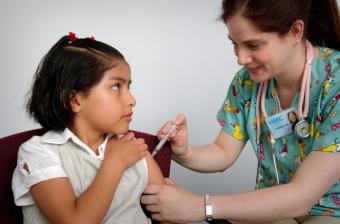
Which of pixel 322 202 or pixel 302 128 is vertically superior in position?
pixel 302 128

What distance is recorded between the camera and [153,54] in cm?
217

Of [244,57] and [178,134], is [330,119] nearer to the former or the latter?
[244,57]

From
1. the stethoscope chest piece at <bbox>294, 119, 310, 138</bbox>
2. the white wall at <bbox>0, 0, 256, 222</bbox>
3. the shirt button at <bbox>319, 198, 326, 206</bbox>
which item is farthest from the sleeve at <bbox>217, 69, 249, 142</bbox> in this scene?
the white wall at <bbox>0, 0, 256, 222</bbox>

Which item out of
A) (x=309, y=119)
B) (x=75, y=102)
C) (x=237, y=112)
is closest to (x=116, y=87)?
(x=75, y=102)

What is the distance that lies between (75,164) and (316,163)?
0.75m

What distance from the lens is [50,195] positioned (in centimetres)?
108

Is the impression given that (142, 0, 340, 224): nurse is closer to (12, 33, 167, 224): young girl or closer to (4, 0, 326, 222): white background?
(12, 33, 167, 224): young girl

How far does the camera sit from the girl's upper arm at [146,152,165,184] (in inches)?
52.0

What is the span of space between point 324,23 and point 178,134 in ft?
2.17

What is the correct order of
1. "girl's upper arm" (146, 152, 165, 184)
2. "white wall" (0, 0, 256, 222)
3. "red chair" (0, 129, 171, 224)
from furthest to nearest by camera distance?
"white wall" (0, 0, 256, 222) < "girl's upper arm" (146, 152, 165, 184) < "red chair" (0, 129, 171, 224)

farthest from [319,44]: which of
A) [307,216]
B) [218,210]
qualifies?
[218,210]

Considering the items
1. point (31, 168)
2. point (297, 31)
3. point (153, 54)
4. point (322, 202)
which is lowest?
point (322, 202)

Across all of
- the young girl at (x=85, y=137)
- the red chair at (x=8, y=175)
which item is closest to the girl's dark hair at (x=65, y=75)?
the young girl at (x=85, y=137)

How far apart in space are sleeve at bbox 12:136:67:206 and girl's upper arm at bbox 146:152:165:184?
1.01 feet
